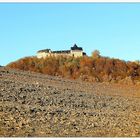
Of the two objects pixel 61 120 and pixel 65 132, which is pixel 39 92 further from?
pixel 65 132

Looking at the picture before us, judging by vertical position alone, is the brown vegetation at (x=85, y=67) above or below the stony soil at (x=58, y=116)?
above

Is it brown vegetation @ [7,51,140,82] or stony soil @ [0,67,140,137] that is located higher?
brown vegetation @ [7,51,140,82]

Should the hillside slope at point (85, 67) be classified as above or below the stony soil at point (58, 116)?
above

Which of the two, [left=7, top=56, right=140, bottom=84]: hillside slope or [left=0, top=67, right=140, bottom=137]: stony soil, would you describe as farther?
[left=7, top=56, right=140, bottom=84]: hillside slope

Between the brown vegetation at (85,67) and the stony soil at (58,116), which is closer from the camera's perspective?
the stony soil at (58,116)

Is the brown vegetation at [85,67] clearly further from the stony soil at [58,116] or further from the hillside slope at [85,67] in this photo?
→ the stony soil at [58,116]

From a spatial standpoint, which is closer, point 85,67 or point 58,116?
point 58,116

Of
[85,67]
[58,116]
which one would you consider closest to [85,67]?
[85,67]

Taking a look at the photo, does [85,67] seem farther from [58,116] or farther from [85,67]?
[58,116]

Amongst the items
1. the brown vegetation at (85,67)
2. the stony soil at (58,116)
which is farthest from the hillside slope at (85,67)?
the stony soil at (58,116)

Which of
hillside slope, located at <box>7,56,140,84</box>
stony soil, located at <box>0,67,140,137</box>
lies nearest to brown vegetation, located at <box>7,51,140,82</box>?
hillside slope, located at <box>7,56,140,84</box>

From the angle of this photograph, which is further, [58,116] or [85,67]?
[85,67]

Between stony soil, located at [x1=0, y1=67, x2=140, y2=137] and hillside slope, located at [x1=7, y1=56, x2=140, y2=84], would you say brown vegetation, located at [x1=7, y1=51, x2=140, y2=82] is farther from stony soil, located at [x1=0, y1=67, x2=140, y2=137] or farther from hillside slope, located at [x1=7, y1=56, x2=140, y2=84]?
stony soil, located at [x1=0, y1=67, x2=140, y2=137]

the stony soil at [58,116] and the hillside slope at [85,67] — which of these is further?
the hillside slope at [85,67]
